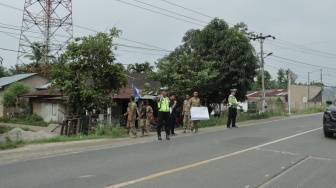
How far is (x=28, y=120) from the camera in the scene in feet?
103

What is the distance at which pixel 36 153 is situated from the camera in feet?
32.7

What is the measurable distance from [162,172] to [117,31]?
1329 centimetres

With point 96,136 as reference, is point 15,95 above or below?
above

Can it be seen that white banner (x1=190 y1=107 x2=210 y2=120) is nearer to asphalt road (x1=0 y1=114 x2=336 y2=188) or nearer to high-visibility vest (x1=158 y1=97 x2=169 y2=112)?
high-visibility vest (x1=158 y1=97 x2=169 y2=112)

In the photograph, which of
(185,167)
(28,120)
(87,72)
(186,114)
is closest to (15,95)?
(28,120)

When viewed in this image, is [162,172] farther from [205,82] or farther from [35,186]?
[205,82]

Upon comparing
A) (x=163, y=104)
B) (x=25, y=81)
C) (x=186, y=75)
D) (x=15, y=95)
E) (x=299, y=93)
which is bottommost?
(x=163, y=104)

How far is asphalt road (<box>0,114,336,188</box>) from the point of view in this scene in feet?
21.3

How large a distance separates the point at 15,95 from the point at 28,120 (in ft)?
11.9

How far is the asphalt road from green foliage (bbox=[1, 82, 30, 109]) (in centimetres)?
2578

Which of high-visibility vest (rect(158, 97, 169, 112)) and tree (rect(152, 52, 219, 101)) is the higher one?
tree (rect(152, 52, 219, 101))

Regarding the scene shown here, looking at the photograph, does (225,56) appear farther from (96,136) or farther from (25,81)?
(25,81)

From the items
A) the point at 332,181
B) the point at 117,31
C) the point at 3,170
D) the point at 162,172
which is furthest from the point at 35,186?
the point at 117,31

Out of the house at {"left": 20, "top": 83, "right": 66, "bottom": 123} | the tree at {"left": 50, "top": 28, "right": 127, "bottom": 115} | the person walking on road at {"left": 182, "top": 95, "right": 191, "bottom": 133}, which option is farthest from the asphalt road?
the house at {"left": 20, "top": 83, "right": 66, "bottom": 123}
